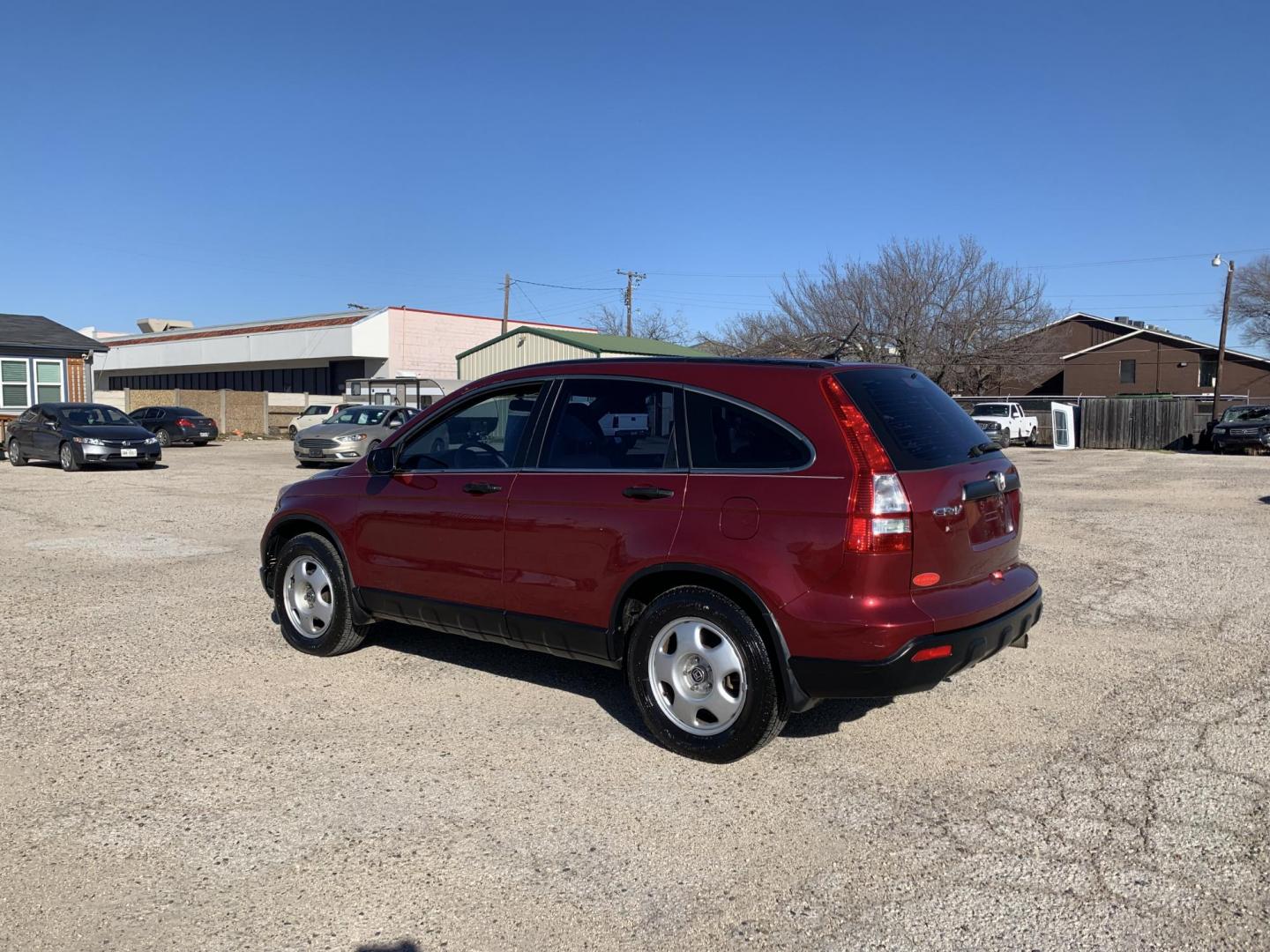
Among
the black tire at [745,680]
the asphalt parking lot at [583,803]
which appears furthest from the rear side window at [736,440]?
the asphalt parking lot at [583,803]

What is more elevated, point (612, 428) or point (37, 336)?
point (37, 336)

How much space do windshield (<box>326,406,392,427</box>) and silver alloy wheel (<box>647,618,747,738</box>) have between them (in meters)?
21.0

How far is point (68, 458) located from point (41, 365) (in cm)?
1176

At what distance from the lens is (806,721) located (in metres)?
4.88

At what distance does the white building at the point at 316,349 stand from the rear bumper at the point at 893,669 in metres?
52.5

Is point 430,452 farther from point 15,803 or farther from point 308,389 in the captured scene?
point 308,389

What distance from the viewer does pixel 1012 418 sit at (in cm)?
3653

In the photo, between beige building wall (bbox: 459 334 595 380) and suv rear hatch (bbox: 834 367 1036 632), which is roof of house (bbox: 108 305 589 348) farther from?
suv rear hatch (bbox: 834 367 1036 632)

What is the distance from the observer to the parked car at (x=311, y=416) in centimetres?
3809

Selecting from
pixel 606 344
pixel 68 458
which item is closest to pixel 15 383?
pixel 68 458

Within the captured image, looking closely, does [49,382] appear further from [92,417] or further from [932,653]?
[932,653]

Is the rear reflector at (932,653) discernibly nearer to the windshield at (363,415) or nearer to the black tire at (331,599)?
the black tire at (331,599)

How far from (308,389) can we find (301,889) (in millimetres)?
59750

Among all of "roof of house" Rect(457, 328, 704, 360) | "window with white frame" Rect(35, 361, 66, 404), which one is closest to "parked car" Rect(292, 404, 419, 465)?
"window with white frame" Rect(35, 361, 66, 404)
